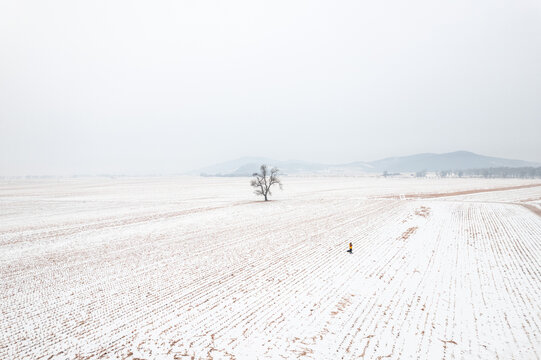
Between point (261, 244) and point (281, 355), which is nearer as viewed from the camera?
point (281, 355)

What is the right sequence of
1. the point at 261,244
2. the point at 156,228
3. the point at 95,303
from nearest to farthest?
the point at 95,303 < the point at 261,244 < the point at 156,228

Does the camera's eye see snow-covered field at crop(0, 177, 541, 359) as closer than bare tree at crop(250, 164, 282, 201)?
Yes

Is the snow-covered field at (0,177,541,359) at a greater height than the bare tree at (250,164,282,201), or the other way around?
the bare tree at (250,164,282,201)

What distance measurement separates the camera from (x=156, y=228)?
29266mm

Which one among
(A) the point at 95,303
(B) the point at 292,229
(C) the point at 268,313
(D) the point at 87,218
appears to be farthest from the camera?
(D) the point at 87,218

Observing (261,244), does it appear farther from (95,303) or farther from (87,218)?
(87,218)

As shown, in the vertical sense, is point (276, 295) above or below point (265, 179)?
below

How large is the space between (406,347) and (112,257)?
62.8ft

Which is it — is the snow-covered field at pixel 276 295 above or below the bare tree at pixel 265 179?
below

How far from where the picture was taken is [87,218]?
3638 cm

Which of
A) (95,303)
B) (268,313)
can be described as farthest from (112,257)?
(268,313)

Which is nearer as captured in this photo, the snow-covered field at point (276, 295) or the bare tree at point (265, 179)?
the snow-covered field at point (276, 295)

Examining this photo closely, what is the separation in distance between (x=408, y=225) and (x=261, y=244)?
53.9 ft

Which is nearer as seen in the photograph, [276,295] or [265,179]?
[276,295]
